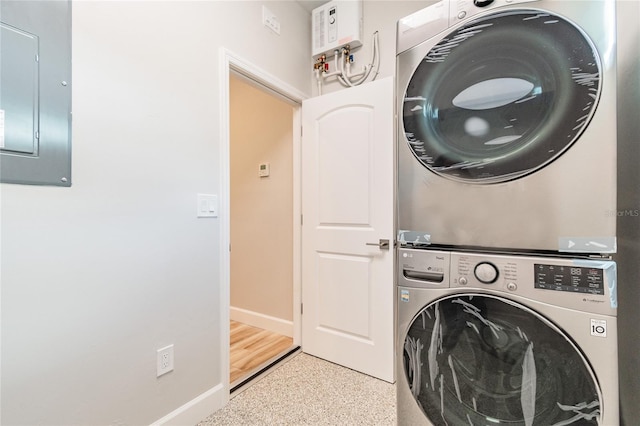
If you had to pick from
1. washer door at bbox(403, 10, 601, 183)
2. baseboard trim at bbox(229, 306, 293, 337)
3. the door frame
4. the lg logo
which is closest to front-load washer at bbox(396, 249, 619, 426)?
the lg logo

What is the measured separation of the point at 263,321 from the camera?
271 cm

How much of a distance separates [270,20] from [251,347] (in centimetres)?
249

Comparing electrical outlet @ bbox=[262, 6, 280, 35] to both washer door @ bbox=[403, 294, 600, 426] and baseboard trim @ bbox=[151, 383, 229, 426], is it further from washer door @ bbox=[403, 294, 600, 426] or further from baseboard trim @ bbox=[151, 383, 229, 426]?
baseboard trim @ bbox=[151, 383, 229, 426]

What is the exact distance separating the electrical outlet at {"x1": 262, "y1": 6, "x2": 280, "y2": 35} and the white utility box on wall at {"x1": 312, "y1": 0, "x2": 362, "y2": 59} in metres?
0.35

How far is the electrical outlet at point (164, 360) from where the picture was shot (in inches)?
53.1

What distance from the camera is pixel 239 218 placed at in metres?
2.89

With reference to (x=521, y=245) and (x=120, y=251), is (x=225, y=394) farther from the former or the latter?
(x=521, y=245)

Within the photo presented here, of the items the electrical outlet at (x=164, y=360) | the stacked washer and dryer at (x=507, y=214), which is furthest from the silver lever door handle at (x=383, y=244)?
the electrical outlet at (x=164, y=360)

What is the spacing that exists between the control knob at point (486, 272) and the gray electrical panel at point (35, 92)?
151 centimetres

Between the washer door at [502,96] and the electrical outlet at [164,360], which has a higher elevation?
the washer door at [502,96]

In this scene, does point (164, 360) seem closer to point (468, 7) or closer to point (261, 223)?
point (261, 223)

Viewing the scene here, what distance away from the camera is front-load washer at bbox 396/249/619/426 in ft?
2.60

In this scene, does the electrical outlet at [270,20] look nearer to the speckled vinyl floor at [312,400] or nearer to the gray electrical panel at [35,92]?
the gray electrical panel at [35,92]

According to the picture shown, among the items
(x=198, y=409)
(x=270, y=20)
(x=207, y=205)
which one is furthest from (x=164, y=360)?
(x=270, y=20)
